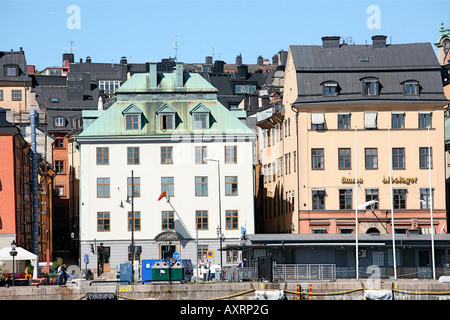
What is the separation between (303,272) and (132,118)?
30.4 meters

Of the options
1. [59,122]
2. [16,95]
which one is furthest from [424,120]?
[16,95]

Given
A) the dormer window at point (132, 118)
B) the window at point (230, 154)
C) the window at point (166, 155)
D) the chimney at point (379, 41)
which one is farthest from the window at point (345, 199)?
the dormer window at point (132, 118)

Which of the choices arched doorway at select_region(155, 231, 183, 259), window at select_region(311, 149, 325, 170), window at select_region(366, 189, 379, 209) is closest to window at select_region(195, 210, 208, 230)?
arched doorway at select_region(155, 231, 183, 259)

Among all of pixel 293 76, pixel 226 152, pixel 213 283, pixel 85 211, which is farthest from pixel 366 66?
pixel 213 283

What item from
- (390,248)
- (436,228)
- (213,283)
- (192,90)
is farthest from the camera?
(192,90)

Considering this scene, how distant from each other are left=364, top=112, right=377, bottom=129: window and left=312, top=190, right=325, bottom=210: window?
23.6 ft

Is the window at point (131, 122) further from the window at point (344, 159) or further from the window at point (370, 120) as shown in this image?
the window at point (370, 120)

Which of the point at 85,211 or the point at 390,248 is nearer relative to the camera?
the point at 390,248

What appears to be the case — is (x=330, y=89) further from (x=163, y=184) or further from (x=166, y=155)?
(x=163, y=184)

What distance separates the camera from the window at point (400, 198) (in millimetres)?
105250

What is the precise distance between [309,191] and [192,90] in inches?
602

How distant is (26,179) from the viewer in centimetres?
11294
